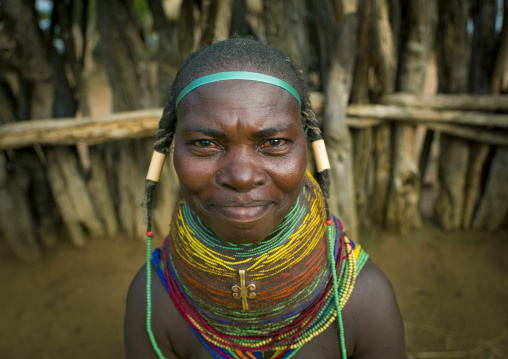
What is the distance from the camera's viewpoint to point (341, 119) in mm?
3066

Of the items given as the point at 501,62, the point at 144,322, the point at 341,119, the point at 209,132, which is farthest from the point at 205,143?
the point at 501,62

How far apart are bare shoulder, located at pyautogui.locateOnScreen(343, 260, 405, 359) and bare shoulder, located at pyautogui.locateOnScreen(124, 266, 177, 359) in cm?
74

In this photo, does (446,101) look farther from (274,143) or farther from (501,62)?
(274,143)

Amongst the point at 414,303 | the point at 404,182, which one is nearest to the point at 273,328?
the point at 414,303

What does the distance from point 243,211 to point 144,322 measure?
79cm

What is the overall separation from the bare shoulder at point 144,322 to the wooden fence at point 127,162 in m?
1.72

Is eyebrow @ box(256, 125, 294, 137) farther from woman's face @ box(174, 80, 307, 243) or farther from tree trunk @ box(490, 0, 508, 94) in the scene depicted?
tree trunk @ box(490, 0, 508, 94)

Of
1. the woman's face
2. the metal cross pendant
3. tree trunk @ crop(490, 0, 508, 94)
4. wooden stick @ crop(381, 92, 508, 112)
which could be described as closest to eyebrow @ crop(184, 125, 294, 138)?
the woman's face

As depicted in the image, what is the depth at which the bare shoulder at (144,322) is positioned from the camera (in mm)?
1688

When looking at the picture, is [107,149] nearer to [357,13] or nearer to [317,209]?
[357,13]

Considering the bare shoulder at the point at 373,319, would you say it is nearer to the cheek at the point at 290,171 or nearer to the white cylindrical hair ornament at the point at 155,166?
the cheek at the point at 290,171

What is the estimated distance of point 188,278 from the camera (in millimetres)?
1538

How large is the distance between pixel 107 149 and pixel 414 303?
3012 mm

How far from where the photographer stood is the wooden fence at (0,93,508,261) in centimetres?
318
